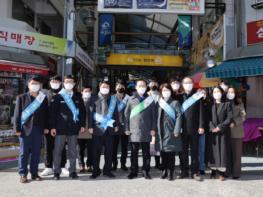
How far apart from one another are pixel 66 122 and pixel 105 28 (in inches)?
559

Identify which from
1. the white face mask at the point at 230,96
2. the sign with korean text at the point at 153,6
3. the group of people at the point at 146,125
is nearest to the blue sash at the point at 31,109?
the group of people at the point at 146,125

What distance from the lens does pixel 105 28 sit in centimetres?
2150

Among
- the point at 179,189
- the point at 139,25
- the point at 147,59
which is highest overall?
the point at 139,25

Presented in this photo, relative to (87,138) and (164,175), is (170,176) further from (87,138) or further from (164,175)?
(87,138)

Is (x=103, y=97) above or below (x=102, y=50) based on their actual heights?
below

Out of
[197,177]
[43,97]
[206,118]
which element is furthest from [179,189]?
[43,97]

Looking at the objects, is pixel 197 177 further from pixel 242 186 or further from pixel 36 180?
pixel 36 180

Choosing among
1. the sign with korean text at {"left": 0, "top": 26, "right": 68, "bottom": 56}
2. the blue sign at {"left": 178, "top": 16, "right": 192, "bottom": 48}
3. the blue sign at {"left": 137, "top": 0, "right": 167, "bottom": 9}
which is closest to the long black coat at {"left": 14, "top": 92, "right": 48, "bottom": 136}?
the sign with korean text at {"left": 0, "top": 26, "right": 68, "bottom": 56}

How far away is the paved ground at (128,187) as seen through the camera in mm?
6734

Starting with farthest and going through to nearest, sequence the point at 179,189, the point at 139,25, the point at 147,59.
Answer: the point at 139,25 < the point at 147,59 < the point at 179,189

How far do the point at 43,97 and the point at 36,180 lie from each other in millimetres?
1669

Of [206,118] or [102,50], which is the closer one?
[206,118]

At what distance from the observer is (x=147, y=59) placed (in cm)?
2198

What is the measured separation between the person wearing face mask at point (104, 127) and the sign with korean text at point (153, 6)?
6961 millimetres
